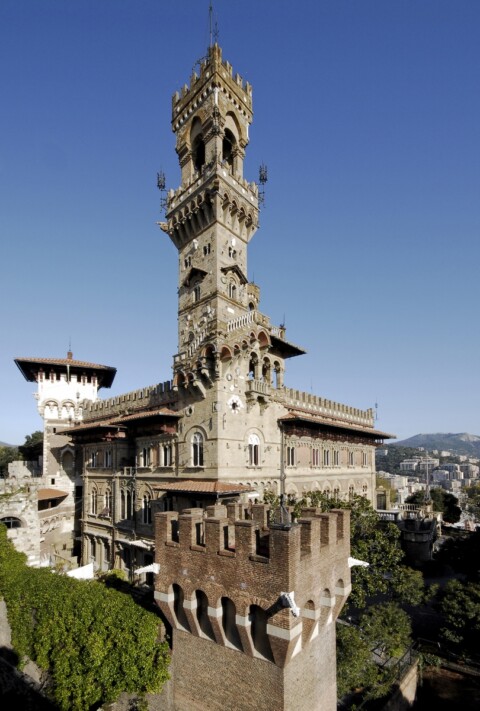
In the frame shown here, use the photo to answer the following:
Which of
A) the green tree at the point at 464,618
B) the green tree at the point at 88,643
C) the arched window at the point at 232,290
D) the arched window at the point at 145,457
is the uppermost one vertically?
the arched window at the point at 232,290

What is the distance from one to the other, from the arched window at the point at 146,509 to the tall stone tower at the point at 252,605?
51.0ft

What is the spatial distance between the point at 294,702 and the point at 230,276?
2516 centimetres

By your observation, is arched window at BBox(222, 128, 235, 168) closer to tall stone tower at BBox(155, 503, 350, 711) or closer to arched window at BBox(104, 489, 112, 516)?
tall stone tower at BBox(155, 503, 350, 711)

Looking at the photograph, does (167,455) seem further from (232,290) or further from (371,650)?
(371,650)

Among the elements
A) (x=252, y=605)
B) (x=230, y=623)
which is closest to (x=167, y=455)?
(x=230, y=623)

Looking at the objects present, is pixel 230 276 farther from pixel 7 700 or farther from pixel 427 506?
pixel 427 506

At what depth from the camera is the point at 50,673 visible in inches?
725

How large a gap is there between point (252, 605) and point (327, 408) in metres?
28.2

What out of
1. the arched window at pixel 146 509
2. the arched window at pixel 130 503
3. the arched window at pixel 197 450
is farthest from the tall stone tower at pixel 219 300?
the arched window at pixel 130 503

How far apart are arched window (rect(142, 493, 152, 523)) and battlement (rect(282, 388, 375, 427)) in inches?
522

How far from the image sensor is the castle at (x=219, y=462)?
45.6 ft

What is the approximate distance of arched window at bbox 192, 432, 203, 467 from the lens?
27.8 meters

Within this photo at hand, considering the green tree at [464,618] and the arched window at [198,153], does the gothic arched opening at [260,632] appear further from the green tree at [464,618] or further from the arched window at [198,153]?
the arched window at [198,153]

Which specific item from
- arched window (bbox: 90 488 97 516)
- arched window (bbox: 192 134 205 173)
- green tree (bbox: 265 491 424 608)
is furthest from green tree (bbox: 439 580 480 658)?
arched window (bbox: 192 134 205 173)
